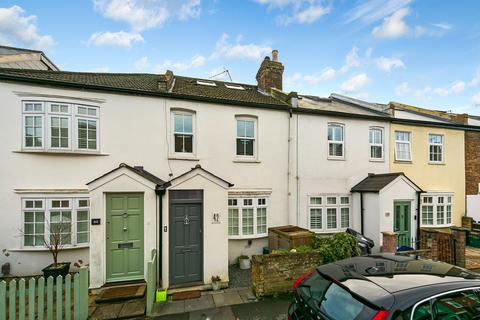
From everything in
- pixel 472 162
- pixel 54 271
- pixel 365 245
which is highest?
pixel 472 162

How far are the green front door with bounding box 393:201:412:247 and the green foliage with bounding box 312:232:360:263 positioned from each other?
13.9 feet

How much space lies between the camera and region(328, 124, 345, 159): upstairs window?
36.3 ft

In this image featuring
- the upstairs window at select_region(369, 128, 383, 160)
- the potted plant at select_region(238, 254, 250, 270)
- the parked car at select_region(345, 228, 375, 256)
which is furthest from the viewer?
the upstairs window at select_region(369, 128, 383, 160)

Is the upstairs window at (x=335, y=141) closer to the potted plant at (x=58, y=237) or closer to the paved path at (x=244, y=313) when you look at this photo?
the paved path at (x=244, y=313)

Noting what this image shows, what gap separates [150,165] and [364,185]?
954 centimetres

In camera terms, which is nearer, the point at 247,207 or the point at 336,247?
the point at 336,247

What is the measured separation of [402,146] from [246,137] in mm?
8484

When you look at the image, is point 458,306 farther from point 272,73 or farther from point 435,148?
point 435,148

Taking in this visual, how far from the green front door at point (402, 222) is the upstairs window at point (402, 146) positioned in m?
2.66

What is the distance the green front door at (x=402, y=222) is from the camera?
10.4 m

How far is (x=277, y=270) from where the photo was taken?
6469 mm

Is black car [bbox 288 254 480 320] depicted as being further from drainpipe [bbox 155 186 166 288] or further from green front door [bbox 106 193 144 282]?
green front door [bbox 106 193 144 282]

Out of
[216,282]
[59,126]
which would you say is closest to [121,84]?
[59,126]

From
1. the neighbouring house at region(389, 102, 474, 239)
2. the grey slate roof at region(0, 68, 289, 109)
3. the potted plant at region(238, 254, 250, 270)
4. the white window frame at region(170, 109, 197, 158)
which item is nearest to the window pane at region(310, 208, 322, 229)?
the potted plant at region(238, 254, 250, 270)
